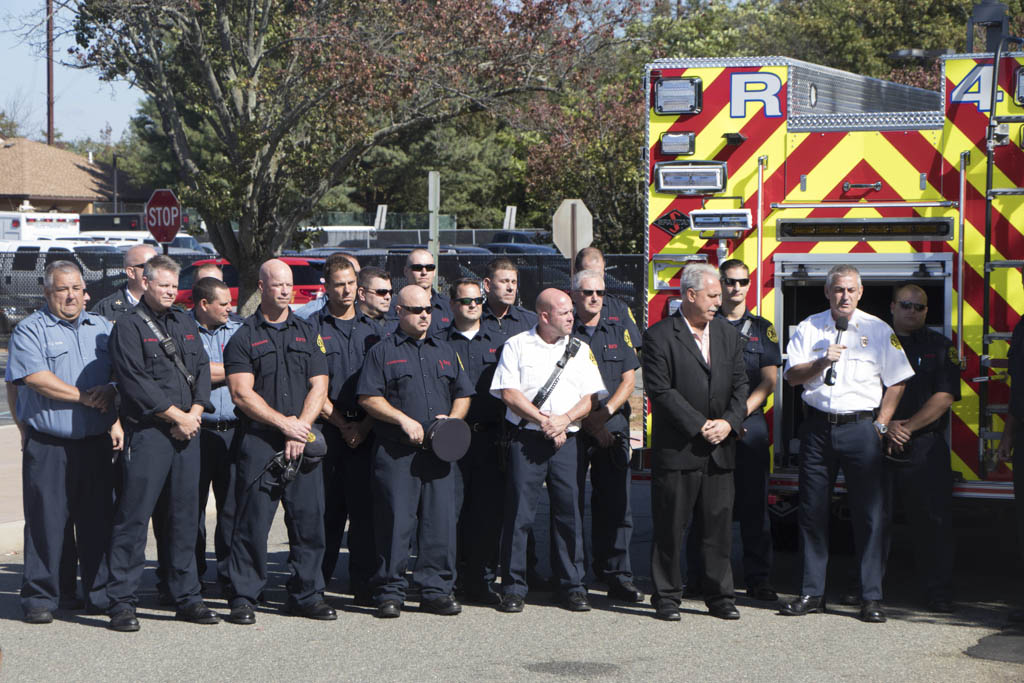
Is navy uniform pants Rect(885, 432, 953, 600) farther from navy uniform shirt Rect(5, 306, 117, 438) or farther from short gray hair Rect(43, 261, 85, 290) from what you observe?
short gray hair Rect(43, 261, 85, 290)

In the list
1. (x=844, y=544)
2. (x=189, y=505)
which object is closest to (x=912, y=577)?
(x=844, y=544)

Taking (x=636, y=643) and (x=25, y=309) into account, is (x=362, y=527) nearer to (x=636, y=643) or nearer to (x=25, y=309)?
(x=636, y=643)

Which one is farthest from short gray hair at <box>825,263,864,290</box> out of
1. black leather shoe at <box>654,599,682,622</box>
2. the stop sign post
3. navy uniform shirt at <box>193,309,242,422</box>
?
the stop sign post

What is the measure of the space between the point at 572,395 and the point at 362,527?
1.49 m

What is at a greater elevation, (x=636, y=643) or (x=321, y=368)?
(x=321, y=368)

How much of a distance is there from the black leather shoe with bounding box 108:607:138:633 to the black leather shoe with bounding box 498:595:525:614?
1973 mm

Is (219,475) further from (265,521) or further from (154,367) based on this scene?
(154,367)

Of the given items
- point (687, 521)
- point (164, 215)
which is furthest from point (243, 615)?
point (164, 215)

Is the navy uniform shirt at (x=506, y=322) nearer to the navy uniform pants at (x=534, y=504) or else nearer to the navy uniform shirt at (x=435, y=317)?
the navy uniform shirt at (x=435, y=317)

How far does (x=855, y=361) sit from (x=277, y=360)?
3.11 metres

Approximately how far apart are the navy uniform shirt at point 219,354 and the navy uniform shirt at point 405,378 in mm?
826

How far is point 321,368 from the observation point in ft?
23.7

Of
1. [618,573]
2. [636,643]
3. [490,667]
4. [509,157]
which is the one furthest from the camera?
[509,157]

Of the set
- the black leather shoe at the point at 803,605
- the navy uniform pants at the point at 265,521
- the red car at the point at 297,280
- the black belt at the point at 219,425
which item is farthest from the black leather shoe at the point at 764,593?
the red car at the point at 297,280
